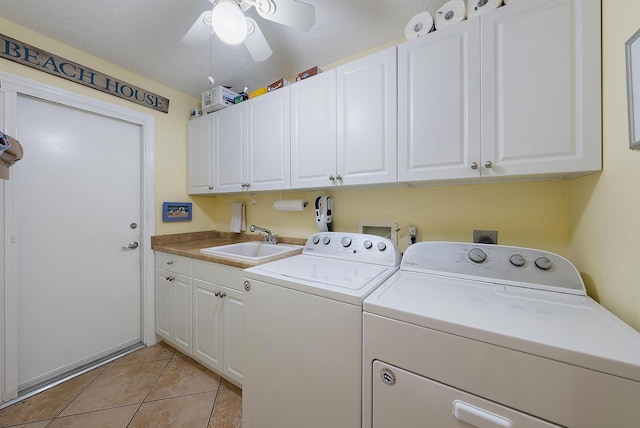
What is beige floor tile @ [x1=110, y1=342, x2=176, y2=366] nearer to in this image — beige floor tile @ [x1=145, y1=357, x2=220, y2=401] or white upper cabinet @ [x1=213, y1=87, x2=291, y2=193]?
beige floor tile @ [x1=145, y1=357, x2=220, y2=401]

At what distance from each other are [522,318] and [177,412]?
1.88m

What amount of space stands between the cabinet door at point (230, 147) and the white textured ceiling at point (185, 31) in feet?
1.14

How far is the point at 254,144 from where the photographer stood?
1.88 metres

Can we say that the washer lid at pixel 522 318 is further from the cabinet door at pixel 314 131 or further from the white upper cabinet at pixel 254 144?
the white upper cabinet at pixel 254 144

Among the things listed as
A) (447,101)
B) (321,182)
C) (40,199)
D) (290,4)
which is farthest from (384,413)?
(40,199)

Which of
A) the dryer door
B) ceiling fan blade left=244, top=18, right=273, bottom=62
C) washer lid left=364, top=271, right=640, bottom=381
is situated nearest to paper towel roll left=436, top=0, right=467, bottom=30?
ceiling fan blade left=244, top=18, right=273, bottom=62

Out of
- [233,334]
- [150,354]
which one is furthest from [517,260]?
[150,354]

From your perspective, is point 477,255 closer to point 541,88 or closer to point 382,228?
point 382,228

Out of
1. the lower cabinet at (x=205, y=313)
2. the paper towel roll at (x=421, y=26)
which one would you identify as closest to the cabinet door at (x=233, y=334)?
the lower cabinet at (x=205, y=313)

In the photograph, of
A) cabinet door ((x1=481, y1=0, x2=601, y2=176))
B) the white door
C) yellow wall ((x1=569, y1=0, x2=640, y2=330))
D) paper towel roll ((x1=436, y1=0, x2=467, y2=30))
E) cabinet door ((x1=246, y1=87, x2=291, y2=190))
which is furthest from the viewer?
cabinet door ((x1=246, y1=87, x2=291, y2=190))

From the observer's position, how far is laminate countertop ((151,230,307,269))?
1.63 metres

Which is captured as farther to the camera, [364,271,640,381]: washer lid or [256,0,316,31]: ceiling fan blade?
[256,0,316,31]: ceiling fan blade

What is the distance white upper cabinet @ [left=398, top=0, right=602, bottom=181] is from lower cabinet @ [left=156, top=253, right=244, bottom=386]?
136cm

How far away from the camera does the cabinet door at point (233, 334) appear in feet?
4.89
